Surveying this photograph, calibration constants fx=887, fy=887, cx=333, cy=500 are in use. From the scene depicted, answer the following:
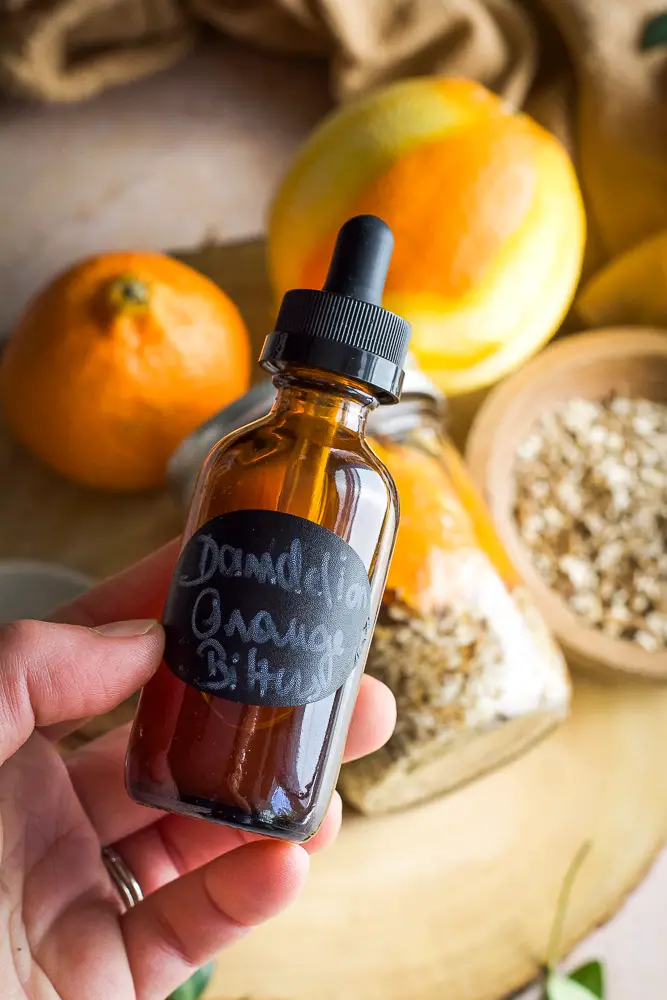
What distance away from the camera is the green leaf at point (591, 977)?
704mm

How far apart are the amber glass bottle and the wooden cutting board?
0.93ft

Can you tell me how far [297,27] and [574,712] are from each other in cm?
73

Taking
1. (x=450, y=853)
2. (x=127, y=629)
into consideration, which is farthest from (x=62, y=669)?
(x=450, y=853)

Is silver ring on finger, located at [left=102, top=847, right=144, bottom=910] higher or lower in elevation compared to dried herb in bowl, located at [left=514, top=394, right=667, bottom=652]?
lower

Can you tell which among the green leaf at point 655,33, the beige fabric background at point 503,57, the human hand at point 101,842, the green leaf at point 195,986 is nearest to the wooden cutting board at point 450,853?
the green leaf at point 195,986

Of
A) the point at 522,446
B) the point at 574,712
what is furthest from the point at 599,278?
the point at 574,712

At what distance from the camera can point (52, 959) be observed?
490 millimetres

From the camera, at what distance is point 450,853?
27.4 inches

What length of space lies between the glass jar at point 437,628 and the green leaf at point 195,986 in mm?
162

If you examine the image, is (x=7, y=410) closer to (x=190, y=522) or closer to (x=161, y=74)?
(x=190, y=522)

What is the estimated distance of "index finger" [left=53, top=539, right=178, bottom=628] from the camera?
0.57 metres

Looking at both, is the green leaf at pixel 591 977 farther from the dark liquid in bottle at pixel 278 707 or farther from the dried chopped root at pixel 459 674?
the dark liquid in bottle at pixel 278 707

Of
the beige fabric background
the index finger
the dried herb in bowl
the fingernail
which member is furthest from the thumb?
the beige fabric background

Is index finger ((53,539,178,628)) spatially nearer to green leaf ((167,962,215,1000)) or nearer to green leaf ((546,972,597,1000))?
green leaf ((167,962,215,1000))
